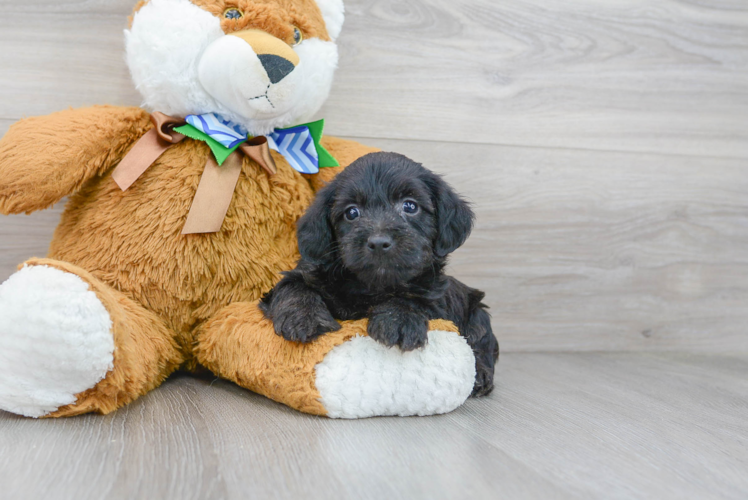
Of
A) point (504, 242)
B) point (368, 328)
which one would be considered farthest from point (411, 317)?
point (504, 242)

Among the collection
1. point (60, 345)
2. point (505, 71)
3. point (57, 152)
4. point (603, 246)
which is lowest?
point (603, 246)

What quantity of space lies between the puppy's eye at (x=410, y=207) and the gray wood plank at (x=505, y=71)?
2.19 feet

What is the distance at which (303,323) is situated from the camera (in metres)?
1.23

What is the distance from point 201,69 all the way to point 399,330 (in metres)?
0.76

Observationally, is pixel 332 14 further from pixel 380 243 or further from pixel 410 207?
pixel 380 243

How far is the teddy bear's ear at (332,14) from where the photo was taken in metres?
1.58

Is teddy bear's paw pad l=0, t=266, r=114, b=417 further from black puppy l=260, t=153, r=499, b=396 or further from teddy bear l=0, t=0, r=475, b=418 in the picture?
black puppy l=260, t=153, r=499, b=396

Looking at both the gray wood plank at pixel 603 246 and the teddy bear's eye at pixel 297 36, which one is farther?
the gray wood plank at pixel 603 246

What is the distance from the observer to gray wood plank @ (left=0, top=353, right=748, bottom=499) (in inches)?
36.6

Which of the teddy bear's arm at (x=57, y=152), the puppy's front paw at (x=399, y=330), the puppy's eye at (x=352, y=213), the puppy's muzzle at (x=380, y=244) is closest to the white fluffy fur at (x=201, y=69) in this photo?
the teddy bear's arm at (x=57, y=152)

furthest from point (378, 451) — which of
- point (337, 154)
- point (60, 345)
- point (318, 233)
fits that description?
point (337, 154)

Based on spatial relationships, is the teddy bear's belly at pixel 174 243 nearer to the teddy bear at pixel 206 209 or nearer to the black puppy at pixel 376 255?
the teddy bear at pixel 206 209

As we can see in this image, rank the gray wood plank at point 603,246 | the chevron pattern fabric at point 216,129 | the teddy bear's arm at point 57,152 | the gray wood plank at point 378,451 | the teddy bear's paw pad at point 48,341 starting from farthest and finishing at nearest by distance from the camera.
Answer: the gray wood plank at point 603,246, the chevron pattern fabric at point 216,129, the teddy bear's arm at point 57,152, the teddy bear's paw pad at point 48,341, the gray wood plank at point 378,451

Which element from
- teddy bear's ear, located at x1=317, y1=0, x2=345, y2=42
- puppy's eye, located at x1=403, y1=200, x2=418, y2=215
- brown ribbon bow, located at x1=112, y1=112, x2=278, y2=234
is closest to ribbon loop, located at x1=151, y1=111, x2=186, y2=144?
brown ribbon bow, located at x1=112, y1=112, x2=278, y2=234
